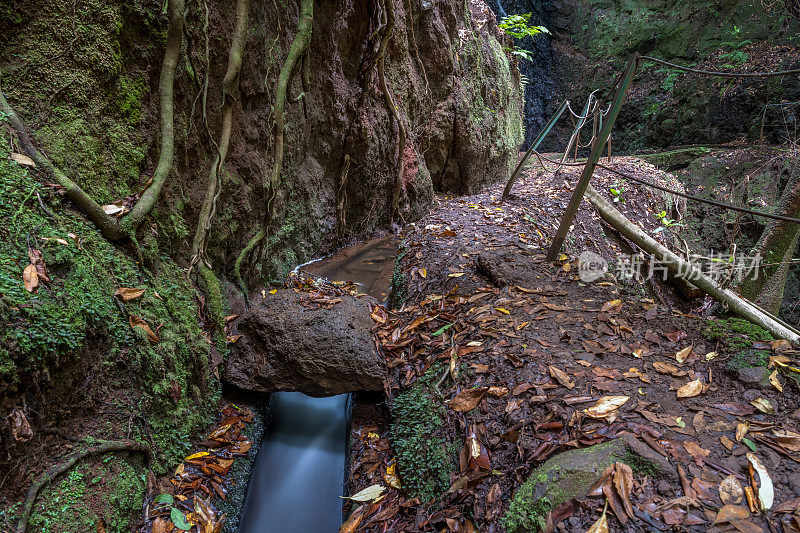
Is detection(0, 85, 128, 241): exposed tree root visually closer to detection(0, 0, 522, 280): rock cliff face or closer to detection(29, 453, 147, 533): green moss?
detection(0, 0, 522, 280): rock cliff face

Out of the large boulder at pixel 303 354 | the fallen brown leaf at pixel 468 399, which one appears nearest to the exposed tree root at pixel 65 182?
the large boulder at pixel 303 354

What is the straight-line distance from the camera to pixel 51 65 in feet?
6.11

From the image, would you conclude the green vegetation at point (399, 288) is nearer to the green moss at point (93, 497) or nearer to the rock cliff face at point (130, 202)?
the rock cliff face at point (130, 202)

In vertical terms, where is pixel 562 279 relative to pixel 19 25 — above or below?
below

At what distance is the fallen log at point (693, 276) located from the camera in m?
2.56

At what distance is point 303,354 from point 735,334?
8.33 feet

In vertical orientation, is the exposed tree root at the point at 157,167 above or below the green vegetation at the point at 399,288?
above

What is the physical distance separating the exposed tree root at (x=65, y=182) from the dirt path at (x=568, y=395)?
179cm

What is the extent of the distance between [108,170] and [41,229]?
21.1 inches

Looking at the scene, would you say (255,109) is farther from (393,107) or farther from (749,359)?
(749,359)

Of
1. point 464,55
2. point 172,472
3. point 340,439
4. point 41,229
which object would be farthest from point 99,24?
point 464,55

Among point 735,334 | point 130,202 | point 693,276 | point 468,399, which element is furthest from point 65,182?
point 693,276

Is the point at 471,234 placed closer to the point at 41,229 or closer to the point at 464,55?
the point at 41,229

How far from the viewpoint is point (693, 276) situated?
3336mm
